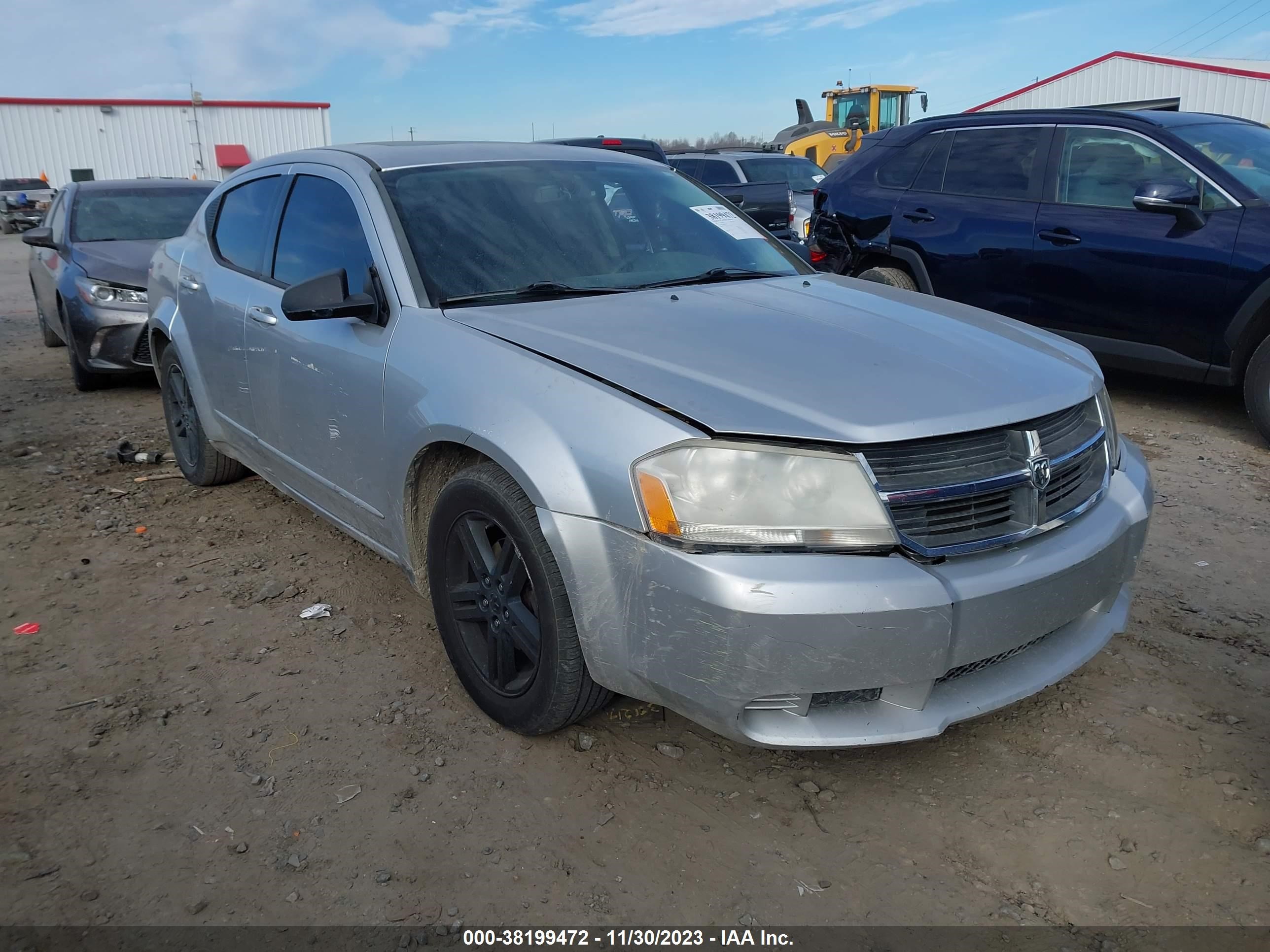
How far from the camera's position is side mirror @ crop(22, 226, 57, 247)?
723 cm

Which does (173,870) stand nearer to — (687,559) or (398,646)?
(398,646)

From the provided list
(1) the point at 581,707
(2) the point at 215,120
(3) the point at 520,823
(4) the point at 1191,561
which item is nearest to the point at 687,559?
(1) the point at 581,707

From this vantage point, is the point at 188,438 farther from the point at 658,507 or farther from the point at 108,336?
the point at 658,507

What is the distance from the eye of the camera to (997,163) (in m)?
6.38

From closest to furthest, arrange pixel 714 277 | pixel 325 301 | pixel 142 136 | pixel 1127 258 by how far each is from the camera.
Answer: pixel 325 301, pixel 714 277, pixel 1127 258, pixel 142 136

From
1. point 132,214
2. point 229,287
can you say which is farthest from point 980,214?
point 132,214

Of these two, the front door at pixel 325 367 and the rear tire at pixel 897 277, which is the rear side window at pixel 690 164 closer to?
the rear tire at pixel 897 277

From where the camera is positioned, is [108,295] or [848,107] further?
[848,107]

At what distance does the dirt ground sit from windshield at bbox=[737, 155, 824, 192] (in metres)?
10.2

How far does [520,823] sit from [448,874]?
23cm

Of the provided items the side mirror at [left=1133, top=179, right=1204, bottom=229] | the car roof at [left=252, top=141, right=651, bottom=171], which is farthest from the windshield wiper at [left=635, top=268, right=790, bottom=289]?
the side mirror at [left=1133, top=179, right=1204, bottom=229]

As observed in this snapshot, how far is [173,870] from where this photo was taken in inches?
88.0

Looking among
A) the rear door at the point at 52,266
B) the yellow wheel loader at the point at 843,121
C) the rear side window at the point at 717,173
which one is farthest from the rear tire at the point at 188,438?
the yellow wheel loader at the point at 843,121

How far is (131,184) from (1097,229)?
7603 mm
